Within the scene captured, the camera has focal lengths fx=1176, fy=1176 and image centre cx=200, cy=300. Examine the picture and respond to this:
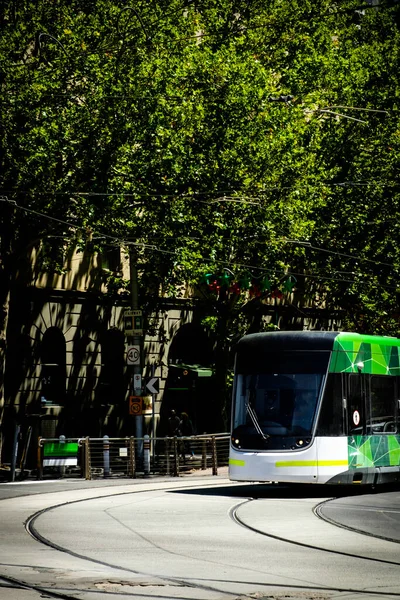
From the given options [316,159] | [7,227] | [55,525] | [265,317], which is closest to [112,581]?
[55,525]

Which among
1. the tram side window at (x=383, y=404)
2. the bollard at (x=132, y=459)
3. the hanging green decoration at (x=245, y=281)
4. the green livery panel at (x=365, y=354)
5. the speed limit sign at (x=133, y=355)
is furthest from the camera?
the hanging green decoration at (x=245, y=281)

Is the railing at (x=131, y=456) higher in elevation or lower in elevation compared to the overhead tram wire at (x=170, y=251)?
lower

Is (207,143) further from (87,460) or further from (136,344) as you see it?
(87,460)

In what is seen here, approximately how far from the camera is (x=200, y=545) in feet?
44.7

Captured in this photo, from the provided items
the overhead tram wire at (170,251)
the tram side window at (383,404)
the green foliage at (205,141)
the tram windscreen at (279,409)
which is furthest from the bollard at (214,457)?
the tram windscreen at (279,409)

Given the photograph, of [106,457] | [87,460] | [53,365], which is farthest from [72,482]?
[53,365]

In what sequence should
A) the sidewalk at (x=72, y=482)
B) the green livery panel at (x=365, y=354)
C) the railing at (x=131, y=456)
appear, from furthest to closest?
the railing at (x=131, y=456) → the sidewalk at (x=72, y=482) → the green livery panel at (x=365, y=354)

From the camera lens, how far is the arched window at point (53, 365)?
124 ft

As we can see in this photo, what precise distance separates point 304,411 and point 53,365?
58.0 feet

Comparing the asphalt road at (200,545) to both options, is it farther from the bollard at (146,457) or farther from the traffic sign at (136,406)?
the traffic sign at (136,406)

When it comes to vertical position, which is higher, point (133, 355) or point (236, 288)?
point (236, 288)

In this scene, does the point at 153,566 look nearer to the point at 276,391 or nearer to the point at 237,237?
the point at 276,391

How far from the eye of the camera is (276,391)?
21875 millimetres

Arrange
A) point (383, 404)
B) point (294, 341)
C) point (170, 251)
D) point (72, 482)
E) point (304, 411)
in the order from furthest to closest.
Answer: point (170, 251) → point (72, 482) → point (383, 404) → point (294, 341) → point (304, 411)
